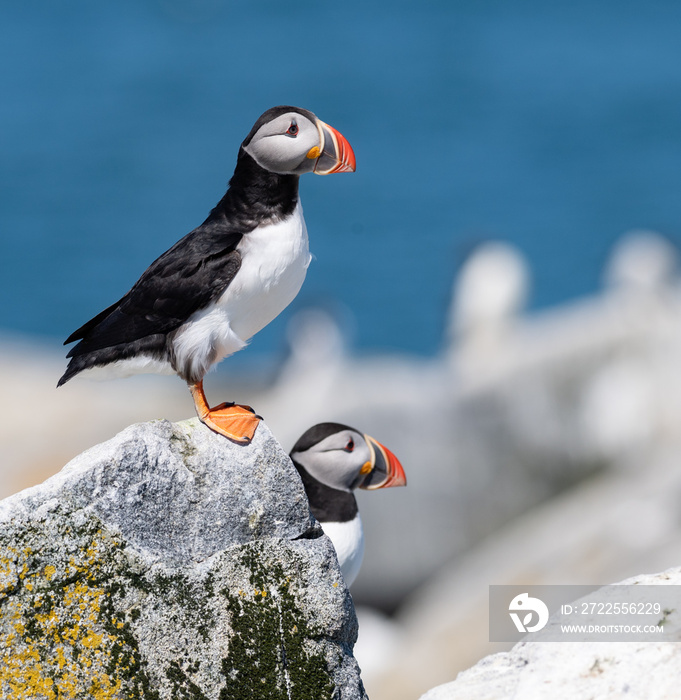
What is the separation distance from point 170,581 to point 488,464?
811 cm

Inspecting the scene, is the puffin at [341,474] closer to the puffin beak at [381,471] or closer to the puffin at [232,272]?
the puffin beak at [381,471]

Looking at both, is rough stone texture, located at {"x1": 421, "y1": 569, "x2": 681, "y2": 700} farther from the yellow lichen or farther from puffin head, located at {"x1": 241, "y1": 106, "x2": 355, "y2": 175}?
puffin head, located at {"x1": 241, "y1": 106, "x2": 355, "y2": 175}

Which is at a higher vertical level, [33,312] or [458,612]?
[33,312]

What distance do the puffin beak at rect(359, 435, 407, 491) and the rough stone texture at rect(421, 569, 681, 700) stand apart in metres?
2.02

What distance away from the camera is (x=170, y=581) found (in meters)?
4.21

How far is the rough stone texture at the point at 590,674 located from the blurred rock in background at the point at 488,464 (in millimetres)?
4220

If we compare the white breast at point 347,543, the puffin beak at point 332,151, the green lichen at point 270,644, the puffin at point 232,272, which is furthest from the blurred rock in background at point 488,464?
the puffin beak at point 332,151

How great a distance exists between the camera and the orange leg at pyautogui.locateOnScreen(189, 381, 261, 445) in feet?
15.4

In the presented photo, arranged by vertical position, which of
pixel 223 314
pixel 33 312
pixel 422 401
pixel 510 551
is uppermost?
pixel 33 312

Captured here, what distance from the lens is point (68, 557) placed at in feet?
13.4

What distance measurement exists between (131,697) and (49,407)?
41.9 feet

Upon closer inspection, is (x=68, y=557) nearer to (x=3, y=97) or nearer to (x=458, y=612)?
(x=458, y=612)

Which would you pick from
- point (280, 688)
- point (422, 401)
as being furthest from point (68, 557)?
point (422, 401)

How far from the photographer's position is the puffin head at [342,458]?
21.5ft
